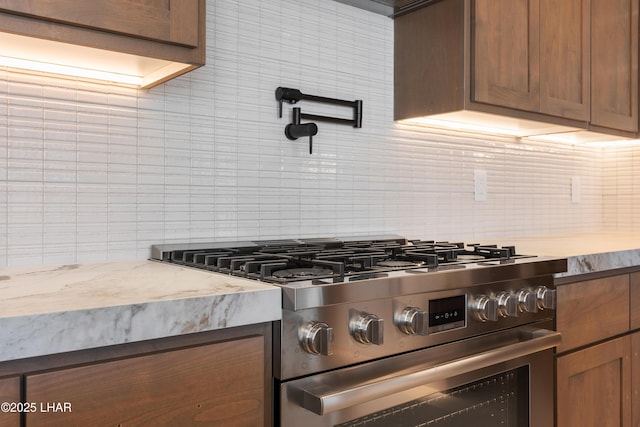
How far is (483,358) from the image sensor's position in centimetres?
122

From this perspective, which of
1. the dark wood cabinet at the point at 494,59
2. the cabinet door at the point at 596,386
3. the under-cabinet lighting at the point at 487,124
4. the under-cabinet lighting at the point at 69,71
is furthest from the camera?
the under-cabinet lighting at the point at 487,124

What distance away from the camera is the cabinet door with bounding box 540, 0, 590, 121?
197 centimetres

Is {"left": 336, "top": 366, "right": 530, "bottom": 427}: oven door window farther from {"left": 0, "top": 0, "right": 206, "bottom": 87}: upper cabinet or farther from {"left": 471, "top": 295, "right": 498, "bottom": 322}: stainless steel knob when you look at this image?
{"left": 0, "top": 0, "right": 206, "bottom": 87}: upper cabinet

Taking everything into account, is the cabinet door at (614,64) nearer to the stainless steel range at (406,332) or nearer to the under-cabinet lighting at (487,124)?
the under-cabinet lighting at (487,124)

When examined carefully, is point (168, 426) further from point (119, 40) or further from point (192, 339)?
point (119, 40)

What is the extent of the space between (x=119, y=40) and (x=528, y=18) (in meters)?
1.46

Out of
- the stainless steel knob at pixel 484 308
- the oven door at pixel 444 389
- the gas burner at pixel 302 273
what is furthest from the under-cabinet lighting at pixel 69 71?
the stainless steel knob at pixel 484 308

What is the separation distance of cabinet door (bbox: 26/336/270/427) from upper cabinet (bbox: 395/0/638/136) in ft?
3.94

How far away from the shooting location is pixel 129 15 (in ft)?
3.51

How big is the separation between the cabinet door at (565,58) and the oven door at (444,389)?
996mm

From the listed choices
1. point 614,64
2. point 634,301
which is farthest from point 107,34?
point 614,64

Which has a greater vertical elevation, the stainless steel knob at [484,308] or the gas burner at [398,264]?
the gas burner at [398,264]

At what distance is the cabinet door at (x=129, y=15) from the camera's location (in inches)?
38.7

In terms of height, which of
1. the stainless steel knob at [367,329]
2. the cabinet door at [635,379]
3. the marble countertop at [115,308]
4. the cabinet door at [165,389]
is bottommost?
the cabinet door at [635,379]
